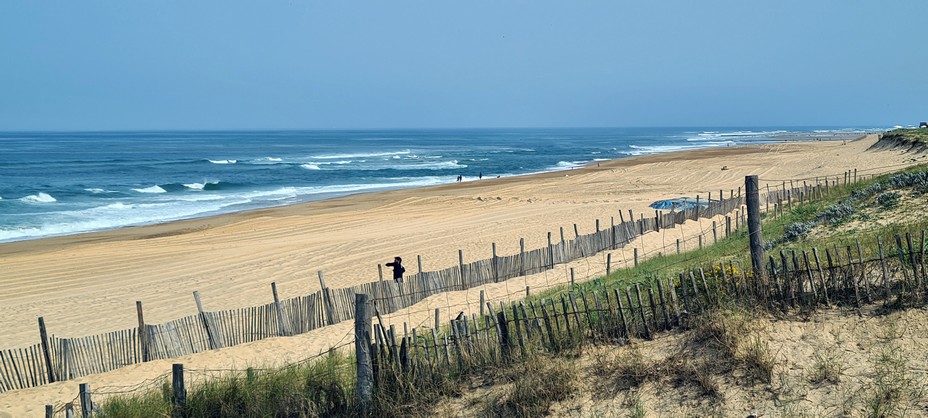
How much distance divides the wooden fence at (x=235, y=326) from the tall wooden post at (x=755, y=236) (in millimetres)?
5913

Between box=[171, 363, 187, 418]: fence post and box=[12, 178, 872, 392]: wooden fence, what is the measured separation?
3.96 meters

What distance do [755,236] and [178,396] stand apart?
6.33 metres

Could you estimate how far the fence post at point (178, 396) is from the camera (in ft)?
23.7

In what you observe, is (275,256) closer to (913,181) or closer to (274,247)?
(274,247)

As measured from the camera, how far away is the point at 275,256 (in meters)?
21.9

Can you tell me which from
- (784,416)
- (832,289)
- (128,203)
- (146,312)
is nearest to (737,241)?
(832,289)

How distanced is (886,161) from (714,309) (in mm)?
A: 34395

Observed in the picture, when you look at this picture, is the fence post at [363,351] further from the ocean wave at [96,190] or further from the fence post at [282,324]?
the ocean wave at [96,190]

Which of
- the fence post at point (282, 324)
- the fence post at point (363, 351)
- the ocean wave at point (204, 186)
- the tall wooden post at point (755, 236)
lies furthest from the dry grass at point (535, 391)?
the ocean wave at point (204, 186)

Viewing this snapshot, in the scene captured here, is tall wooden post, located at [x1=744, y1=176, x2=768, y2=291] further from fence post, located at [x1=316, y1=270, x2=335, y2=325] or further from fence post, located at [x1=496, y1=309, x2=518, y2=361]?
fence post, located at [x1=316, y1=270, x2=335, y2=325]

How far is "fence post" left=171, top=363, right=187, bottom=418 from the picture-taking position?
284 inches

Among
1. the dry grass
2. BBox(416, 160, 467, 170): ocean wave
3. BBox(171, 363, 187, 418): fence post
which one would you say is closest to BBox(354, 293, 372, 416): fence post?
the dry grass

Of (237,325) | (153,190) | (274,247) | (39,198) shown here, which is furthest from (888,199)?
(153,190)

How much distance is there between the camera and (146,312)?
1589cm
